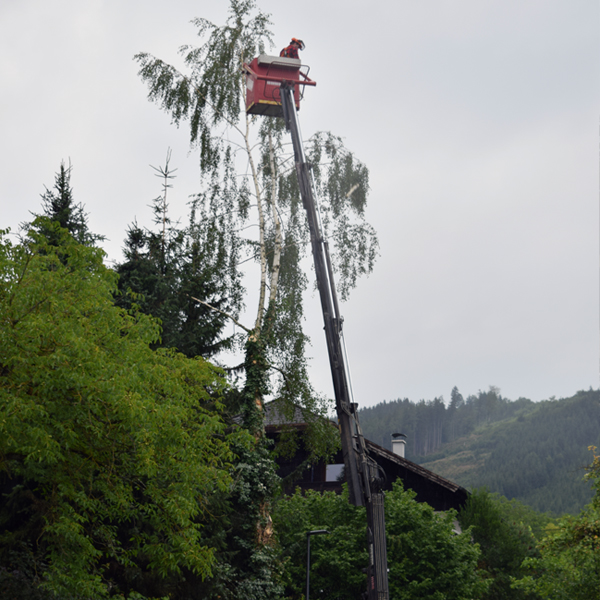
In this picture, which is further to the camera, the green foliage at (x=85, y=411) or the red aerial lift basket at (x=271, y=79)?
the red aerial lift basket at (x=271, y=79)

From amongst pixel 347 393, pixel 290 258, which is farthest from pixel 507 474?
pixel 347 393

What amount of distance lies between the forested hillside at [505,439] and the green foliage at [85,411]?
82.7m

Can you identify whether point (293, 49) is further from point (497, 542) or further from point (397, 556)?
point (497, 542)

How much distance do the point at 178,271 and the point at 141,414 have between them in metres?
11.4

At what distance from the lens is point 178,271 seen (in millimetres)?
20703

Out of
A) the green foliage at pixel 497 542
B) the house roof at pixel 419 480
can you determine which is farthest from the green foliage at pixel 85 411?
the green foliage at pixel 497 542

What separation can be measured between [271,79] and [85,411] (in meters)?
6.90

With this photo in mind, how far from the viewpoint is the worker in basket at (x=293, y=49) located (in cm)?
1336

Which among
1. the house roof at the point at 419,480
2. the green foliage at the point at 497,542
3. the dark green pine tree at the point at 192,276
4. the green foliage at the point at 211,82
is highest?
the green foliage at the point at 211,82

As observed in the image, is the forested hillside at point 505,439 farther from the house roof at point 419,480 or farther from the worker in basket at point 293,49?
the worker in basket at point 293,49

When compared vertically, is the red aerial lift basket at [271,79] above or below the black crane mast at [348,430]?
above

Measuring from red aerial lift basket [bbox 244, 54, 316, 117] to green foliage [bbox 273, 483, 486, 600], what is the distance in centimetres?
1185

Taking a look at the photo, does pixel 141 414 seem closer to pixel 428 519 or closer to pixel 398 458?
pixel 428 519

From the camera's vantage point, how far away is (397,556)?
18938mm
